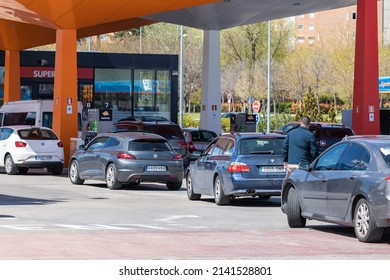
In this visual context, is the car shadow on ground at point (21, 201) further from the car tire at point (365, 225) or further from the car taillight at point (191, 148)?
the car taillight at point (191, 148)

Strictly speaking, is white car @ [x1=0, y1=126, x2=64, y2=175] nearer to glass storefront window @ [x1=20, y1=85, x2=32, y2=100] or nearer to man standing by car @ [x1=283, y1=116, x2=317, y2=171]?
man standing by car @ [x1=283, y1=116, x2=317, y2=171]

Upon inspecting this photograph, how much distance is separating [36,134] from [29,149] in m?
0.72

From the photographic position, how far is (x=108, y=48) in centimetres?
11106

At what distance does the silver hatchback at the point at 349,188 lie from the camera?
14.7m

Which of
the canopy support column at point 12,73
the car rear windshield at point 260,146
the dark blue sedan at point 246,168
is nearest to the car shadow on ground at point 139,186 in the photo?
the dark blue sedan at point 246,168

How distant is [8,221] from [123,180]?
10.4 m

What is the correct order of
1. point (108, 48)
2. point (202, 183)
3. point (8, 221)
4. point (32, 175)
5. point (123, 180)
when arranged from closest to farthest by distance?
1. point (8, 221)
2. point (202, 183)
3. point (123, 180)
4. point (32, 175)
5. point (108, 48)

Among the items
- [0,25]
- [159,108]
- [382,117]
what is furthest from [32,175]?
[159,108]

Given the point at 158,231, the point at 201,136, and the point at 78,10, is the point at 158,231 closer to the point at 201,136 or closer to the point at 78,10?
the point at 78,10

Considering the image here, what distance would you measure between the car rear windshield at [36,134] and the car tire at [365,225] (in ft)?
71.3

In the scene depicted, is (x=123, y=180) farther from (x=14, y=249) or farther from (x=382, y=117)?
(x=382, y=117)

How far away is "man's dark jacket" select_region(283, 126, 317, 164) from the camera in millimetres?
20969

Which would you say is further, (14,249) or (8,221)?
(8,221)

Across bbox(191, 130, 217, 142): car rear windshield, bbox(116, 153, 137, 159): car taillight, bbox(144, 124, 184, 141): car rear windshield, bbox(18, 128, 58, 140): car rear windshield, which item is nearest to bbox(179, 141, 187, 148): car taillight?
bbox(144, 124, 184, 141): car rear windshield
